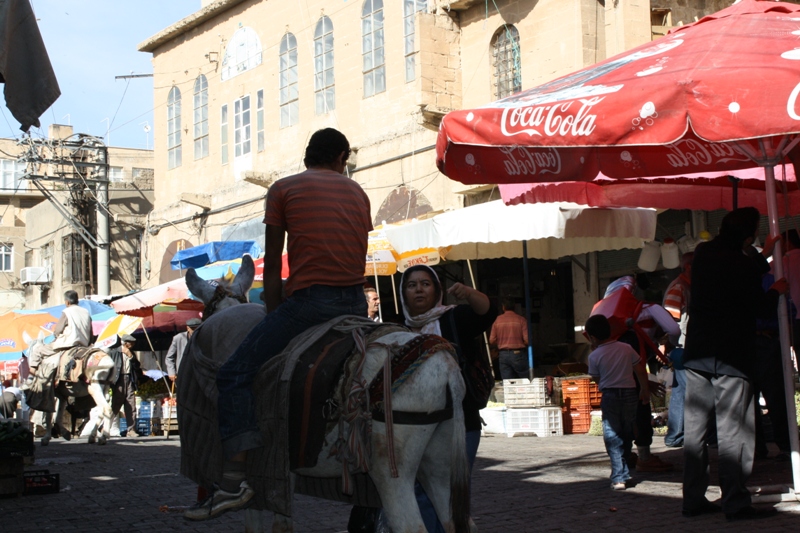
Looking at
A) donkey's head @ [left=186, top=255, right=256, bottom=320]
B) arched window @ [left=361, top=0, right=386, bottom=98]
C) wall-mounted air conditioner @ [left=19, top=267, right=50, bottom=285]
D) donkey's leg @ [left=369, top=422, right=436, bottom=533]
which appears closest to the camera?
donkey's leg @ [left=369, top=422, right=436, bottom=533]

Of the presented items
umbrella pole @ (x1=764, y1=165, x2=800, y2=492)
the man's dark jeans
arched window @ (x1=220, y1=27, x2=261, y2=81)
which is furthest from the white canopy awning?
arched window @ (x1=220, y1=27, x2=261, y2=81)

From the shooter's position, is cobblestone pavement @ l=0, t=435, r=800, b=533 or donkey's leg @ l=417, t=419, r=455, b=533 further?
cobblestone pavement @ l=0, t=435, r=800, b=533

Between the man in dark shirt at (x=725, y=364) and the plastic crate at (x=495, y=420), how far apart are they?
7567 mm

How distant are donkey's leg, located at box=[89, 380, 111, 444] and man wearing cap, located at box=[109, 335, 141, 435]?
44cm

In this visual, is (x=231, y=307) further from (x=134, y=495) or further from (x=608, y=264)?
(x=608, y=264)

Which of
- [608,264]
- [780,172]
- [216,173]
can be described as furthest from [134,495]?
[216,173]

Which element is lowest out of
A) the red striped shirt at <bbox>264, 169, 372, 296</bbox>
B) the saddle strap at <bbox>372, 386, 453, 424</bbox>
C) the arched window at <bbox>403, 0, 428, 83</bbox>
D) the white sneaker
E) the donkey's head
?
the white sneaker

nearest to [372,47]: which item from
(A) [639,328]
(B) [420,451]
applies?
(A) [639,328]

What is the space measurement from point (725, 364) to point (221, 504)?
3.51m

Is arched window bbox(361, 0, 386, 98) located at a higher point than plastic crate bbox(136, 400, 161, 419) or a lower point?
higher

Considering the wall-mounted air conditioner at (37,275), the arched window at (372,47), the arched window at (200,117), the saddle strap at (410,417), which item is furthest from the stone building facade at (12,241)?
the saddle strap at (410,417)

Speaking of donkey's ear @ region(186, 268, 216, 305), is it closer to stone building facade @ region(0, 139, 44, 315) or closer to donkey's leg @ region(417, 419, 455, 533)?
donkey's leg @ region(417, 419, 455, 533)

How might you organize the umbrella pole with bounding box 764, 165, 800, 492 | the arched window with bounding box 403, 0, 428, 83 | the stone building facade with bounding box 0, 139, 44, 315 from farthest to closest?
the stone building facade with bounding box 0, 139, 44, 315
the arched window with bounding box 403, 0, 428, 83
the umbrella pole with bounding box 764, 165, 800, 492

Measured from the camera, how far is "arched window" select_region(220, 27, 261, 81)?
28328 millimetres
